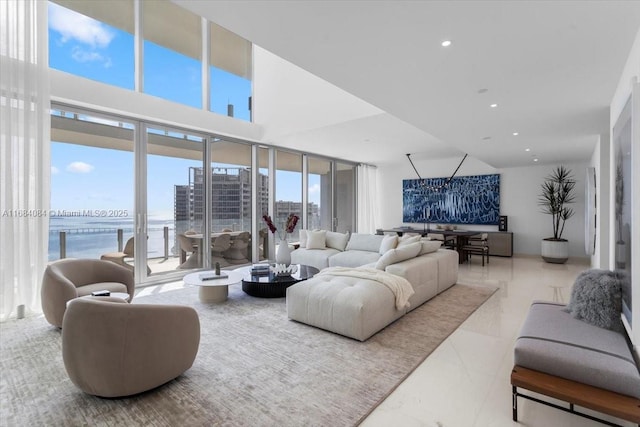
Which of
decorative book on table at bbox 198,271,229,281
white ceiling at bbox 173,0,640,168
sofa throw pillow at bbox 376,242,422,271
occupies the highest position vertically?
white ceiling at bbox 173,0,640,168

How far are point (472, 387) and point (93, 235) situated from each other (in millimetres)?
5363

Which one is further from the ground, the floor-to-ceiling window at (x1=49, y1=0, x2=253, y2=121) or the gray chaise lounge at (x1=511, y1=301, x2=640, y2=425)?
the floor-to-ceiling window at (x1=49, y1=0, x2=253, y2=121)

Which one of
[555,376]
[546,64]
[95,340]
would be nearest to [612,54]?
[546,64]

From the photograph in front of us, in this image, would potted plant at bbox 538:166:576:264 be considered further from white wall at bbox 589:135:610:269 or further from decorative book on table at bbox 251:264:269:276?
decorative book on table at bbox 251:264:269:276

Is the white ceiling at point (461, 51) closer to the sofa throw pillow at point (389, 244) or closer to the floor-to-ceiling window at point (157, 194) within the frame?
the sofa throw pillow at point (389, 244)

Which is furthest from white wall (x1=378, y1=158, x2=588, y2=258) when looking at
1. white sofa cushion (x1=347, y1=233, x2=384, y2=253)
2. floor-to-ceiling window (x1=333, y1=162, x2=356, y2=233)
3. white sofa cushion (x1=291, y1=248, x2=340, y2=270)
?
white sofa cushion (x1=291, y1=248, x2=340, y2=270)

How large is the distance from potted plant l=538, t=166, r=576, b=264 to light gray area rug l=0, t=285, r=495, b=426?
205 inches

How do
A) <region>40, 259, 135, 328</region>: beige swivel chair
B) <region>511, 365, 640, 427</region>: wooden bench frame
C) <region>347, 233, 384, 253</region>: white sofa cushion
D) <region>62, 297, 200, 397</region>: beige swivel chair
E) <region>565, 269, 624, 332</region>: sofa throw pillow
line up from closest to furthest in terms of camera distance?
<region>511, 365, 640, 427</region>: wooden bench frame < <region>62, 297, 200, 397</region>: beige swivel chair < <region>565, 269, 624, 332</region>: sofa throw pillow < <region>40, 259, 135, 328</region>: beige swivel chair < <region>347, 233, 384, 253</region>: white sofa cushion

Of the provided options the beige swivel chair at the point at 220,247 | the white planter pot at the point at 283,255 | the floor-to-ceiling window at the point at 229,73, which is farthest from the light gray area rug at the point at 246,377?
the floor-to-ceiling window at the point at 229,73

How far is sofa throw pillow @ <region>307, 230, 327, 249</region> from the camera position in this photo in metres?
6.53

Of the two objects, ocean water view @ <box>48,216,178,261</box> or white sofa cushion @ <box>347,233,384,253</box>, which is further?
white sofa cushion @ <box>347,233,384,253</box>

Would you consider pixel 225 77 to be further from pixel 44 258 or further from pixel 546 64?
pixel 546 64

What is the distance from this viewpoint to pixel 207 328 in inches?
131

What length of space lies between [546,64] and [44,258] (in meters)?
5.80
